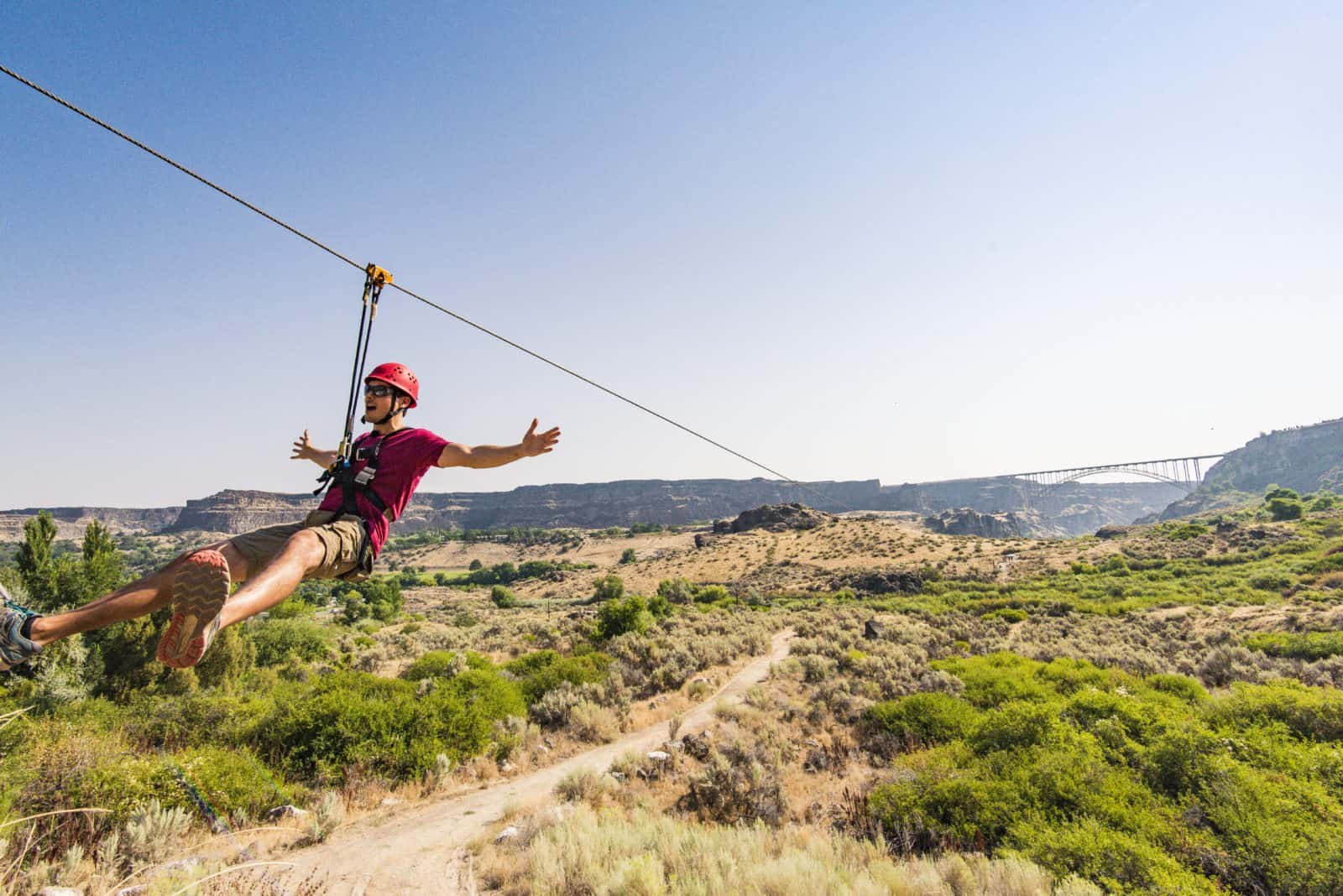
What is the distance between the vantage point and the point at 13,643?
337cm

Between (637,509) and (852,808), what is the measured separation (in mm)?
179363

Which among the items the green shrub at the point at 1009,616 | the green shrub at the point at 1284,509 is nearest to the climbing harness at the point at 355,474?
the green shrub at the point at 1009,616

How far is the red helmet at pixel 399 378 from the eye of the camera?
5.07 metres

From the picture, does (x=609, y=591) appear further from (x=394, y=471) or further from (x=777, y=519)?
(x=777, y=519)

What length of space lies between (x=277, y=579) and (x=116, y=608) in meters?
1.13

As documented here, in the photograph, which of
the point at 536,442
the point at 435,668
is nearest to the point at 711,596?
the point at 435,668

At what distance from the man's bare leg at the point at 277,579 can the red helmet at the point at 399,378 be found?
158 centimetres

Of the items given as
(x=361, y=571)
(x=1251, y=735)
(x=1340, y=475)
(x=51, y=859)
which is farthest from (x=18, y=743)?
(x=1340, y=475)

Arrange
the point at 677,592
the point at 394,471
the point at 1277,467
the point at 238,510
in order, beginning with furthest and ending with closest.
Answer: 1. the point at 238,510
2. the point at 1277,467
3. the point at 677,592
4. the point at 394,471

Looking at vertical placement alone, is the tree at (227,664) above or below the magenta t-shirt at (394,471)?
below

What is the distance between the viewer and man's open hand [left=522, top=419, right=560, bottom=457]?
16.1ft

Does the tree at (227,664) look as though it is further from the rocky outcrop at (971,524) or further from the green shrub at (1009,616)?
the rocky outcrop at (971,524)

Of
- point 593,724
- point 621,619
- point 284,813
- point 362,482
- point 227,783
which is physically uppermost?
point 362,482

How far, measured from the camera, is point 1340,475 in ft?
446
